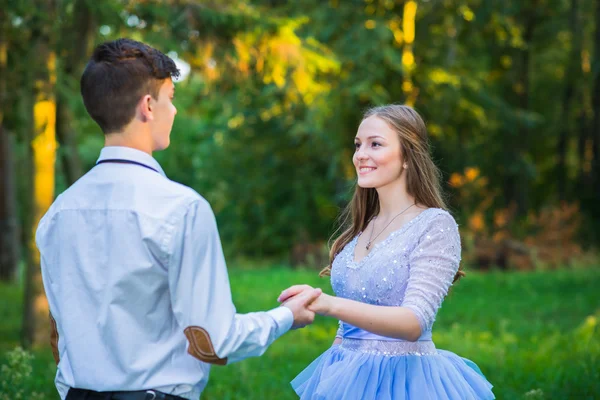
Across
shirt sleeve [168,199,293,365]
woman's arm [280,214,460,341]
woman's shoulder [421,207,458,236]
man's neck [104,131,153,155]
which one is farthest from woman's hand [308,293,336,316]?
man's neck [104,131,153,155]

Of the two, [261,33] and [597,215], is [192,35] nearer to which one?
[261,33]

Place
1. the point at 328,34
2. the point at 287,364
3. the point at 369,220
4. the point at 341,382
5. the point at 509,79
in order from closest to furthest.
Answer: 1. the point at 341,382
2. the point at 369,220
3. the point at 287,364
4. the point at 328,34
5. the point at 509,79

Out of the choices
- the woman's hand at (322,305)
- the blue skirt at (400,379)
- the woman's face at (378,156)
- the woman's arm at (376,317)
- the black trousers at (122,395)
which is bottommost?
the blue skirt at (400,379)

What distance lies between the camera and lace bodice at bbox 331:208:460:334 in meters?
3.26

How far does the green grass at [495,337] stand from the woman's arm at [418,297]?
2.23 meters

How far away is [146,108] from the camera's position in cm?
259

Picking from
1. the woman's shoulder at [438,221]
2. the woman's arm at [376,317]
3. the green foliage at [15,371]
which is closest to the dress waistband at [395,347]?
the woman's arm at [376,317]

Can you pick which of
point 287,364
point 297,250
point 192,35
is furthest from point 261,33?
point 297,250

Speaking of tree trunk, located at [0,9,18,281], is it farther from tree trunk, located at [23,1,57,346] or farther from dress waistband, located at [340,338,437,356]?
dress waistband, located at [340,338,437,356]

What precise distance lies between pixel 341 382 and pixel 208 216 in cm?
128

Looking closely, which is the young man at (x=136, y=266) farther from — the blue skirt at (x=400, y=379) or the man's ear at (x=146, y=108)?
the blue skirt at (x=400, y=379)

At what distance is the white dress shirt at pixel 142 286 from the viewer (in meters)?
2.47

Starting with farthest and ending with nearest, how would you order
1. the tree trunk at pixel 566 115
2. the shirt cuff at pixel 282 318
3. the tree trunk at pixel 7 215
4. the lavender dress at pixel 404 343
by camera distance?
the tree trunk at pixel 566 115, the tree trunk at pixel 7 215, the lavender dress at pixel 404 343, the shirt cuff at pixel 282 318

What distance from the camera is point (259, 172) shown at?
26219 millimetres
